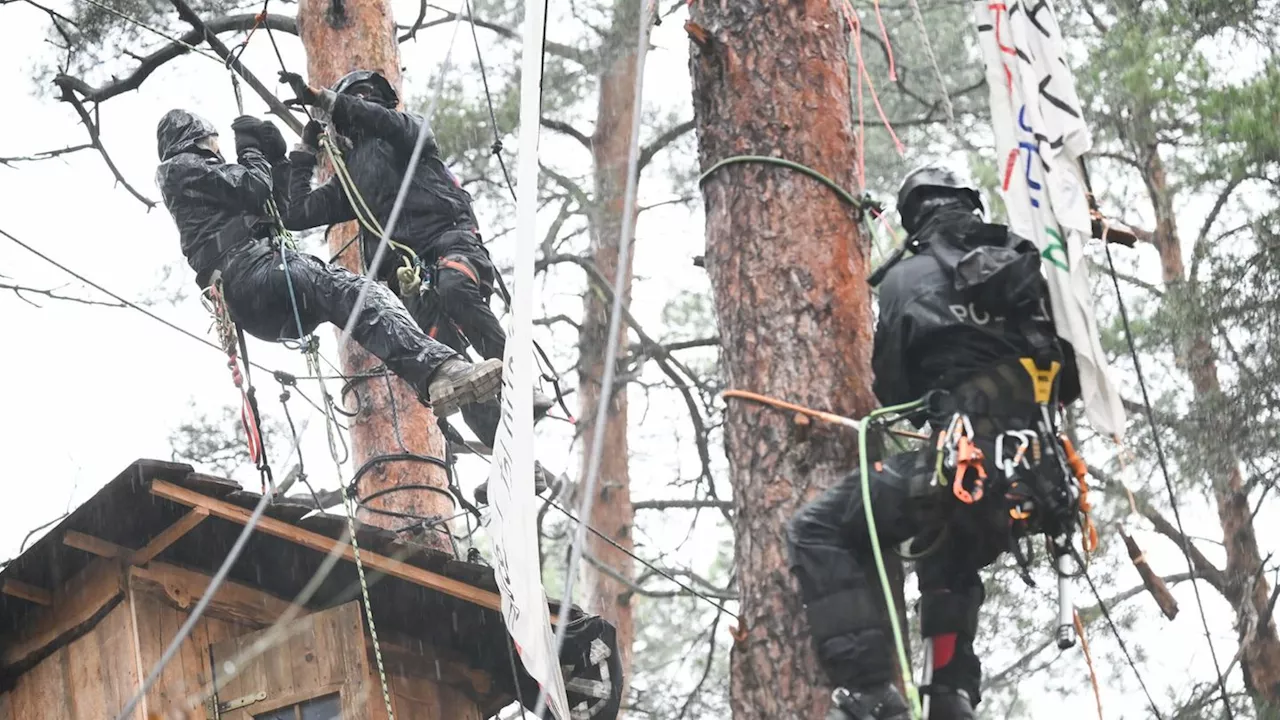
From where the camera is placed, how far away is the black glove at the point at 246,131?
909cm

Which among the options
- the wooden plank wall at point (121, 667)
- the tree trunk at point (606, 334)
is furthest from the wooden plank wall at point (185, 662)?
the tree trunk at point (606, 334)

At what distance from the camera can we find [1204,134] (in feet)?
42.0

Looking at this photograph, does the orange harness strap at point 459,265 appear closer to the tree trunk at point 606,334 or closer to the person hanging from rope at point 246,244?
the person hanging from rope at point 246,244

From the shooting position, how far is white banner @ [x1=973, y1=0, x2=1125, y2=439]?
20.5 feet

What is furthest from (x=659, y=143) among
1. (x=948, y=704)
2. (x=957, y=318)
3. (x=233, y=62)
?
(x=948, y=704)

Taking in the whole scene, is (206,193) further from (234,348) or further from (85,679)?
(85,679)

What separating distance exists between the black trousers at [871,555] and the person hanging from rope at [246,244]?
10.5 ft

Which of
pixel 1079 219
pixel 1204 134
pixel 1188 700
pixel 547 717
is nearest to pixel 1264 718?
pixel 1188 700

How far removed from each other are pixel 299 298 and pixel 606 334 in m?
6.86

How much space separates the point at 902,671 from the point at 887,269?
4.55 feet

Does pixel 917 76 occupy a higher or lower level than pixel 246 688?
higher

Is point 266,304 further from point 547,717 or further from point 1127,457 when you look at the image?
point 1127,457

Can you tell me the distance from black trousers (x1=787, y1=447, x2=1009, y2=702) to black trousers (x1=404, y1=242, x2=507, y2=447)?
3.21 m

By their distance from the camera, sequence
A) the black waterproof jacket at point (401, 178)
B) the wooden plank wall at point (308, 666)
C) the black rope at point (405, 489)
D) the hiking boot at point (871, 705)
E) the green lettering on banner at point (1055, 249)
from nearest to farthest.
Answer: the hiking boot at point (871, 705) < the green lettering on banner at point (1055, 249) < the wooden plank wall at point (308, 666) < the black waterproof jacket at point (401, 178) < the black rope at point (405, 489)
